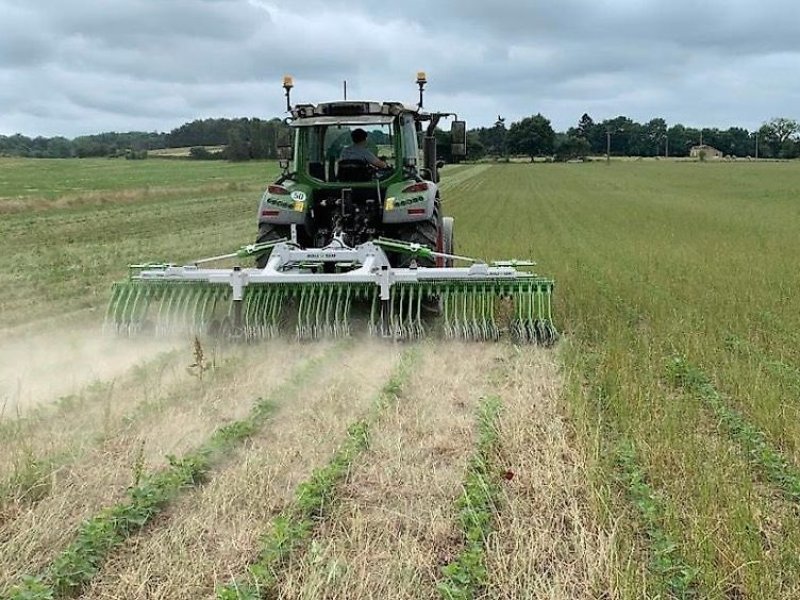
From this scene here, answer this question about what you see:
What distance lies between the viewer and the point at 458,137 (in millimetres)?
7820

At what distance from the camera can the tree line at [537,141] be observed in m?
77.9

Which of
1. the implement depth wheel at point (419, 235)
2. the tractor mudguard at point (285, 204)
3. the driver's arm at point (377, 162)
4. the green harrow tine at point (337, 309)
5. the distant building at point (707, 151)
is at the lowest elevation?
the green harrow tine at point (337, 309)

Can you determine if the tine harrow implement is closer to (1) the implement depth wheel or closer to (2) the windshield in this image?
(1) the implement depth wheel

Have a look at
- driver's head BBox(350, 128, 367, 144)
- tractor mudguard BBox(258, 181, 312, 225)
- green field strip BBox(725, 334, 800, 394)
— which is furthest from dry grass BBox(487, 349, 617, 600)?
driver's head BBox(350, 128, 367, 144)

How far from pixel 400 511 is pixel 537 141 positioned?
88.7 meters

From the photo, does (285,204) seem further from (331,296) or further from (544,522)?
(544,522)

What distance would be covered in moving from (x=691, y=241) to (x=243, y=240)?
759 cm

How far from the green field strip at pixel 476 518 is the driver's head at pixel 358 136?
376 cm

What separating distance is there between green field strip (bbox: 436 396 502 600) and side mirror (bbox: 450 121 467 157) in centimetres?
407

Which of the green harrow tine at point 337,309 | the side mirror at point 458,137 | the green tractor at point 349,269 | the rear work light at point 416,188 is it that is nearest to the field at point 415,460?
the green harrow tine at point 337,309

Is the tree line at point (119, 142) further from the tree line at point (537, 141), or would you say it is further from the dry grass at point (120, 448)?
the dry grass at point (120, 448)

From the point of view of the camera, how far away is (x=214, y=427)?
427 cm

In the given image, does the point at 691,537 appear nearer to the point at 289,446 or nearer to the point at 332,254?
the point at 289,446

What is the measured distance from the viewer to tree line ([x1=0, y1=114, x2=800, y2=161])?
77.9 m
